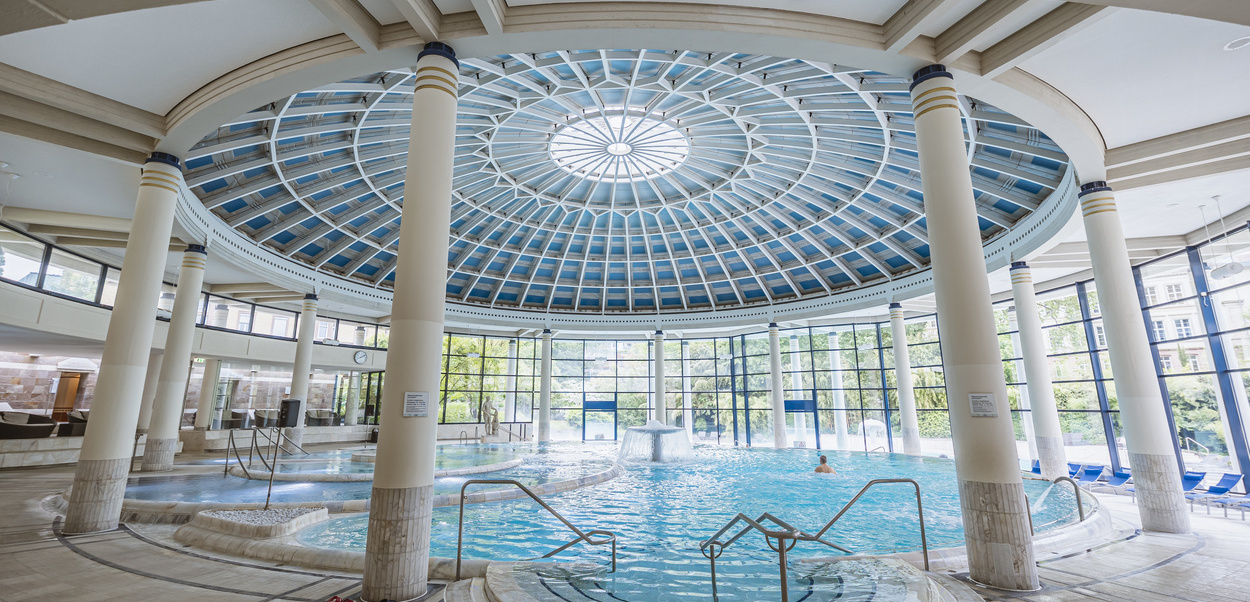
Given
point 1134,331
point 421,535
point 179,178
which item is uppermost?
point 179,178

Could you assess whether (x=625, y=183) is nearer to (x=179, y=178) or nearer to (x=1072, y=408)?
(x=179, y=178)

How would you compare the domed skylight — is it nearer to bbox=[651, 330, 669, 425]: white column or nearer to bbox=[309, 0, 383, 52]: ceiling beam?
bbox=[651, 330, 669, 425]: white column

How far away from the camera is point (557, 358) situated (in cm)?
3922

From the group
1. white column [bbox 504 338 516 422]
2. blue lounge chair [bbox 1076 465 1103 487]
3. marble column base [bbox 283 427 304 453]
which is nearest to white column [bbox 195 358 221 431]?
marble column base [bbox 283 427 304 453]

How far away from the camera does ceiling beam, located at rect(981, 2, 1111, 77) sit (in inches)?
293

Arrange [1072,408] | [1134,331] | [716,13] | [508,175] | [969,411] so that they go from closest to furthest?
[969,411]
[716,13]
[1134,331]
[508,175]
[1072,408]

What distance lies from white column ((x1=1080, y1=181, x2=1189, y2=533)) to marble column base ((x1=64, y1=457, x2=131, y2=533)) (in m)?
19.5

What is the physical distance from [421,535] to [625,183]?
A: 17517mm

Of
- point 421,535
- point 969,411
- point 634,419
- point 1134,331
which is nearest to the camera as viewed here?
point 421,535

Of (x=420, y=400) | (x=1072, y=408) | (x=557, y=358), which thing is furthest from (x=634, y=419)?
(x=420, y=400)

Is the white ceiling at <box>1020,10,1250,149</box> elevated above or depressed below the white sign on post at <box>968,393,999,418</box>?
above

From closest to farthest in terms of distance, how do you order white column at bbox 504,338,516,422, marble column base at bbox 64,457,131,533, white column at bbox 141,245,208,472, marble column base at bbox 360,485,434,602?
marble column base at bbox 360,485,434,602 < marble column base at bbox 64,457,131,533 < white column at bbox 141,245,208,472 < white column at bbox 504,338,516,422

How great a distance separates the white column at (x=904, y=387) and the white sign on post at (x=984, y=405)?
1922 cm

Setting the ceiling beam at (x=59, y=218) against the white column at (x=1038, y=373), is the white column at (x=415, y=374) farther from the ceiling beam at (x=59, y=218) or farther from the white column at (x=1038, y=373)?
the white column at (x=1038, y=373)
